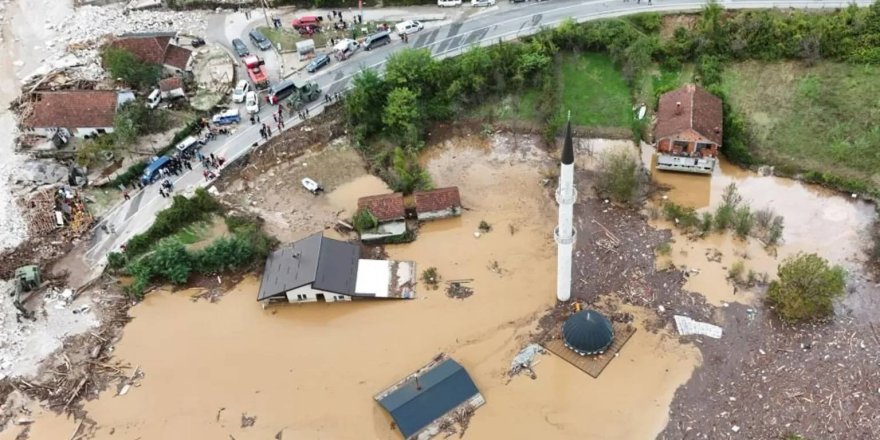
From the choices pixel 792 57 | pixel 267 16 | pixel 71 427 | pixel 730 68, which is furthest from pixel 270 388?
pixel 792 57

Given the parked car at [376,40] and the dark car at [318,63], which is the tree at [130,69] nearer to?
the dark car at [318,63]

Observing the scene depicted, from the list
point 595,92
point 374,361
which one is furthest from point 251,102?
point 595,92

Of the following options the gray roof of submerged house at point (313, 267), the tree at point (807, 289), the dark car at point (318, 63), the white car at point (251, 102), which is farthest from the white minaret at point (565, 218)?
the dark car at point (318, 63)

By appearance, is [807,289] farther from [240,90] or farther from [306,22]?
[306,22]

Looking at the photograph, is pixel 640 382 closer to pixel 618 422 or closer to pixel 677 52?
pixel 618 422

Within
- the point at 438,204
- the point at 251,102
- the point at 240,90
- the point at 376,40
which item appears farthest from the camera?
the point at 376,40

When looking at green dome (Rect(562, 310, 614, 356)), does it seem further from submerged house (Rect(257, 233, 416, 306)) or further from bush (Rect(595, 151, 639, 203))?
bush (Rect(595, 151, 639, 203))
